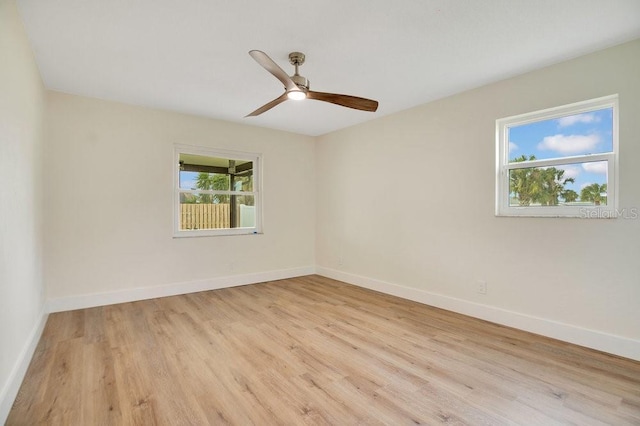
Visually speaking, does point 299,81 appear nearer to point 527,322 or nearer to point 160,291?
point 527,322

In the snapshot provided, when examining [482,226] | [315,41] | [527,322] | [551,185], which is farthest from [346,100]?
[527,322]

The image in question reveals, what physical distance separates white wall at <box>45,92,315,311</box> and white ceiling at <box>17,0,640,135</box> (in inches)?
18.8

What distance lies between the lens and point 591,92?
2.54 m

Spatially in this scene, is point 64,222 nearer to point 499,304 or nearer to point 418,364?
point 418,364

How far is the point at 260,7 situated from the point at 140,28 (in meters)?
0.92

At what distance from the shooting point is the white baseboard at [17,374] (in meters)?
1.65

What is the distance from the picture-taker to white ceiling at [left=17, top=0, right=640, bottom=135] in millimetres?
1989

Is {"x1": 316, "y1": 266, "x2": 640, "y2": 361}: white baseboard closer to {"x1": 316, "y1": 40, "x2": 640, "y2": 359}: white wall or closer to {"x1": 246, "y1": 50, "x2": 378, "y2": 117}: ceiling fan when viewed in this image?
{"x1": 316, "y1": 40, "x2": 640, "y2": 359}: white wall

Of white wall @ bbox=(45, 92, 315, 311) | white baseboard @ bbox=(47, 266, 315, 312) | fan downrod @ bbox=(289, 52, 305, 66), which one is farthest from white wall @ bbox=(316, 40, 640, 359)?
fan downrod @ bbox=(289, 52, 305, 66)

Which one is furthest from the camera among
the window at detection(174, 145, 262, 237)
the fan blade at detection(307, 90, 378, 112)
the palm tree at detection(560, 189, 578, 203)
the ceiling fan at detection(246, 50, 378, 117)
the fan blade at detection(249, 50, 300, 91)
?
the window at detection(174, 145, 262, 237)

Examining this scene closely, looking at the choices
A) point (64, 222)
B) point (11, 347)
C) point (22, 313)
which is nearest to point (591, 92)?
point (11, 347)

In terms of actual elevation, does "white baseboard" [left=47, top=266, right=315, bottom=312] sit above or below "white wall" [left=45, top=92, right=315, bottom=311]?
below

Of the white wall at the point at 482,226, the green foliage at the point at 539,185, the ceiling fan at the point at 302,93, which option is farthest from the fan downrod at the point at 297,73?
the green foliage at the point at 539,185

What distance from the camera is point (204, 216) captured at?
4.45 metres
